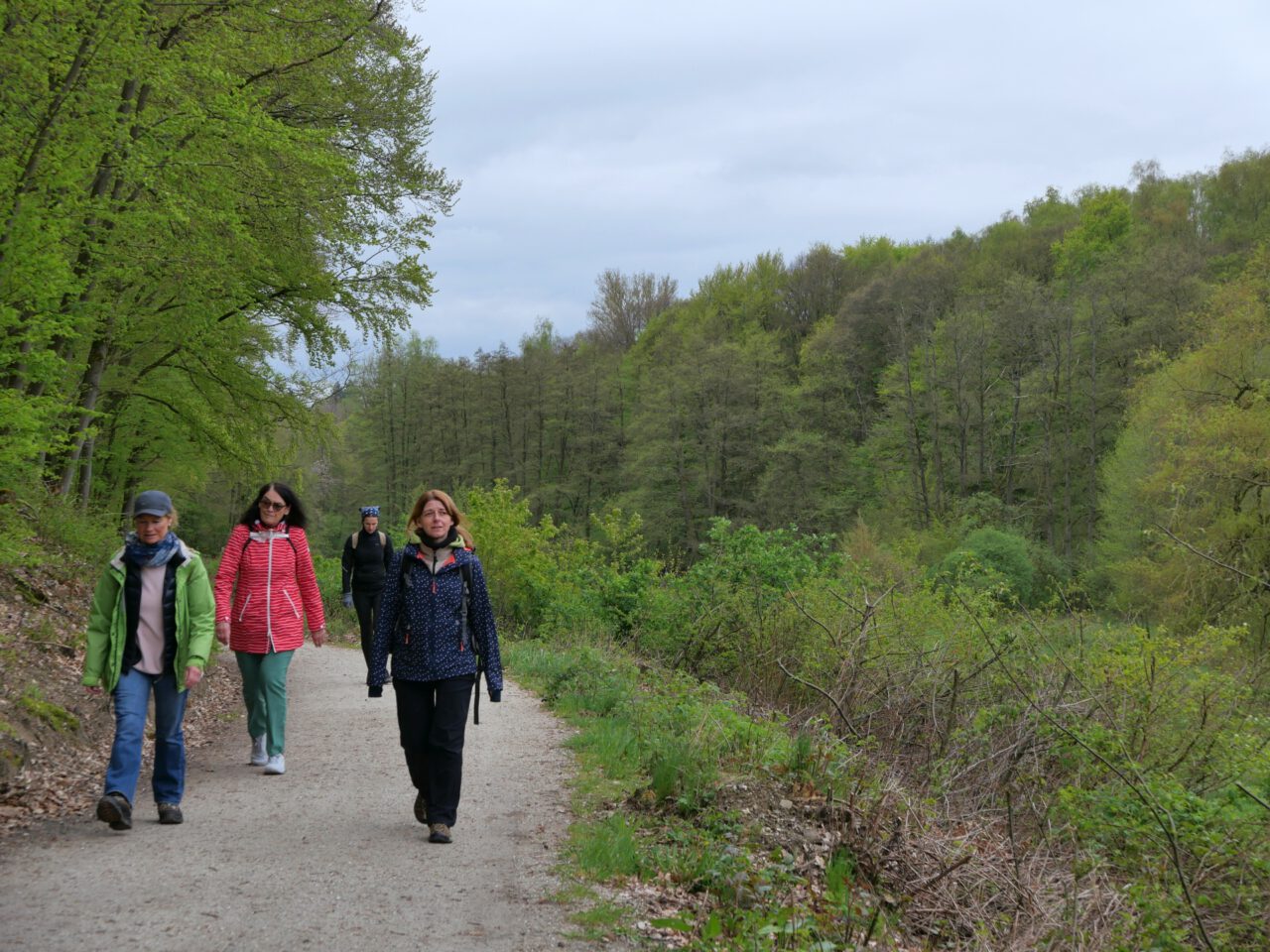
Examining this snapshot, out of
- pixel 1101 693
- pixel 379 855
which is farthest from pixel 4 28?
pixel 1101 693

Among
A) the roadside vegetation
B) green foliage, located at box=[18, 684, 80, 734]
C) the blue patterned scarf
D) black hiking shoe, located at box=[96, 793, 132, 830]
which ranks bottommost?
the roadside vegetation

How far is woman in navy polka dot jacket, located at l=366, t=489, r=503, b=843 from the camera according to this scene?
5.75 m

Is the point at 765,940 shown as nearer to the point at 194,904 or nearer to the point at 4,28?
the point at 194,904

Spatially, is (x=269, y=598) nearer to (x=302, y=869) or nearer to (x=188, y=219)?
(x=302, y=869)

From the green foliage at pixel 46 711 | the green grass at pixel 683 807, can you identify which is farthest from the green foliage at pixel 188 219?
the green grass at pixel 683 807

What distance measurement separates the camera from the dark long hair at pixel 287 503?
7246 millimetres

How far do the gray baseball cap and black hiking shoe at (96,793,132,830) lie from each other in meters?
1.55

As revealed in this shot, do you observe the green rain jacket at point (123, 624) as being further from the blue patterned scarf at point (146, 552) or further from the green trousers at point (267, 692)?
the green trousers at point (267, 692)

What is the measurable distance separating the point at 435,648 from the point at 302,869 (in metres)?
1.30

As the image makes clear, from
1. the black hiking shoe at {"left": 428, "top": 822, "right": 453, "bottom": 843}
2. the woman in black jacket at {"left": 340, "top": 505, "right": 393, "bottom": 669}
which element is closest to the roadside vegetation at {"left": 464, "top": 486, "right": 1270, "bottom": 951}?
the black hiking shoe at {"left": 428, "top": 822, "right": 453, "bottom": 843}

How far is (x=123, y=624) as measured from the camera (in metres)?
5.73

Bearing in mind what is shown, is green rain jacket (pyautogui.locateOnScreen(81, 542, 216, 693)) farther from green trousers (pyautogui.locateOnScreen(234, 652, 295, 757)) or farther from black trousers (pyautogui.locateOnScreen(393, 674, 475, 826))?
green trousers (pyautogui.locateOnScreen(234, 652, 295, 757))

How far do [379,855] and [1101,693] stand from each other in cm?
658

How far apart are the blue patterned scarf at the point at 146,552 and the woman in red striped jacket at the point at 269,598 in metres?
1.14
